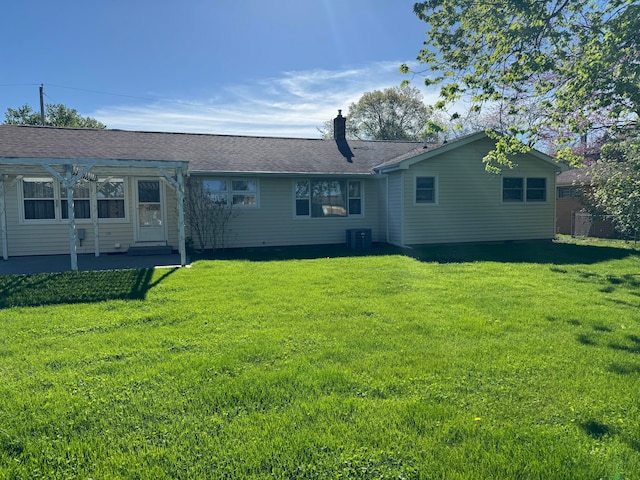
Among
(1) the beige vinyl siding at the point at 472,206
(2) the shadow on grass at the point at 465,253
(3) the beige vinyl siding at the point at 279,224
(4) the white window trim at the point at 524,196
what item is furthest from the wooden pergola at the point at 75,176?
(4) the white window trim at the point at 524,196

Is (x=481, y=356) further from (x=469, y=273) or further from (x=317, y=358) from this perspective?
(x=469, y=273)

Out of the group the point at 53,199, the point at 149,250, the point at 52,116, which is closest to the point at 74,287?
the point at 149,250

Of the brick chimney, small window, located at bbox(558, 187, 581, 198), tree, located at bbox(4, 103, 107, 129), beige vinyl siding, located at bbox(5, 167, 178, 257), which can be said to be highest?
tree, located at bbox(4, 103, 107, 129)

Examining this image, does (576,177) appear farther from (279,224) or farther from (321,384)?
(321,384)

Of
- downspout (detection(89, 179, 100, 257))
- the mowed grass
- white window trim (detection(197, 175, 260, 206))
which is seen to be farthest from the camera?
white window trim (detection(197, 175, 260, 206))

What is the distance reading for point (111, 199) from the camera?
1337 cm

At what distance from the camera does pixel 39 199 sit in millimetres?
12766

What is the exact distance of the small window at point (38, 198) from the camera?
1263 centimetres

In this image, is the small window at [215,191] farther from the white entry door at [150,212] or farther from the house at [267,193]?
the white entry door at [150,212]

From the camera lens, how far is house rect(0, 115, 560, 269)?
42.0 ft

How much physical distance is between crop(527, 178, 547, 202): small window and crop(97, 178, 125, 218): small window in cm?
1411

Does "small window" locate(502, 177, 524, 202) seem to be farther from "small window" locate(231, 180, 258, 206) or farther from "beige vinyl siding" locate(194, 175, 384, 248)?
"small window" locate(231, 180, 258, 206)

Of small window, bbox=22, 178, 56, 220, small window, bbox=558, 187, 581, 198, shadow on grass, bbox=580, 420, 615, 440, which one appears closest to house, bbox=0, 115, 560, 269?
small window, bbox=22, 178, 56, 220

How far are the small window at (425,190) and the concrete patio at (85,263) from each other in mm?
8062
